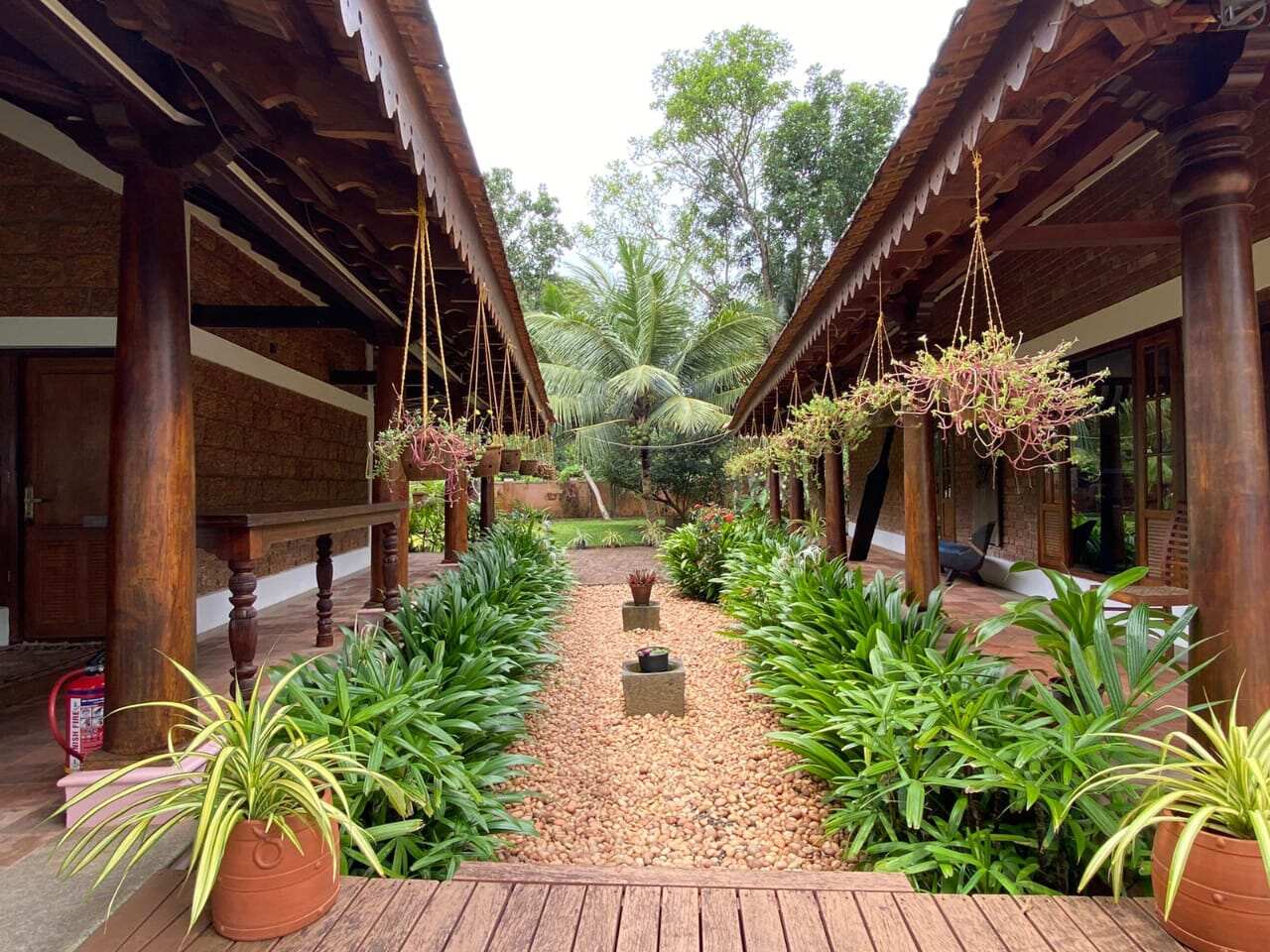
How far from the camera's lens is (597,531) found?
61.3ft

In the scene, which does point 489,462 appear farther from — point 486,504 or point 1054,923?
point 486,504

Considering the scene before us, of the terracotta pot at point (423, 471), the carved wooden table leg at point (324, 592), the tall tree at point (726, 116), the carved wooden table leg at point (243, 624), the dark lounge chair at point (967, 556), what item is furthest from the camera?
the tall tree at point (726, 116)

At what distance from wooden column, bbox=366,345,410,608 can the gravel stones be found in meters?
→ 1.58

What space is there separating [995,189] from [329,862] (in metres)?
3.47

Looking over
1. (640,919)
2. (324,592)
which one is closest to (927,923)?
(640,919)

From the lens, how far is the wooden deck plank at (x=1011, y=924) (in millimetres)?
1871

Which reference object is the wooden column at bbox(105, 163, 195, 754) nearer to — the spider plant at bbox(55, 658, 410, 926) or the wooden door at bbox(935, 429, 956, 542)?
Result: the spider plant at bbox(55, 658, 410, 926)

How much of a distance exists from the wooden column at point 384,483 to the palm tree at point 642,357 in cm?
1073

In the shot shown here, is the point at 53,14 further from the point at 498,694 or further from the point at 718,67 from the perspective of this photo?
the point at 718,67

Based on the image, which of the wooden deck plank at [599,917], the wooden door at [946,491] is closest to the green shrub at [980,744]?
the wooden deck plank at [599,917]

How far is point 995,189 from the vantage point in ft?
10.0

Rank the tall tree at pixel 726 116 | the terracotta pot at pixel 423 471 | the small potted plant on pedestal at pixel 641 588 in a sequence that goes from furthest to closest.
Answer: the tall tree at pixel 726 116, the small potted plant on pedestal at pixel 641 588, the terracotta pot at pixel 423 471

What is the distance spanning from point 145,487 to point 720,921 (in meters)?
2.46

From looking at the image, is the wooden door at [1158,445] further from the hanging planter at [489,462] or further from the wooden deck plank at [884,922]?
the hanging planter at [489,462]
